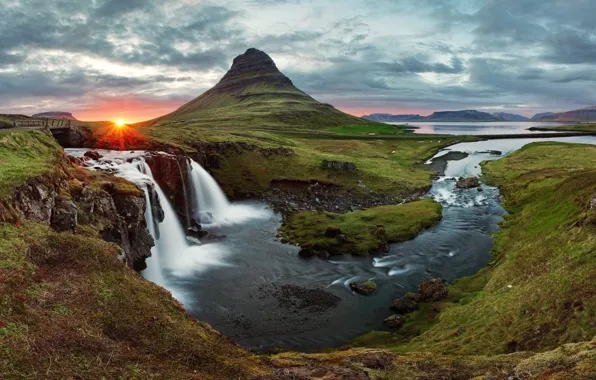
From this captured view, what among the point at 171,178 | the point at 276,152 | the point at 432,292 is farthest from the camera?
the point at 276,152

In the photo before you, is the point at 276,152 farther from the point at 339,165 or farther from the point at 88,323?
the point at 88,323

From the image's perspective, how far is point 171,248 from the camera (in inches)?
2044

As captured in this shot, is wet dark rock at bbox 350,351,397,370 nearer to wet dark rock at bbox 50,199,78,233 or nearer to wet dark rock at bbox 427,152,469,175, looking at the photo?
wet dark rock at bbox 50,199,78,233

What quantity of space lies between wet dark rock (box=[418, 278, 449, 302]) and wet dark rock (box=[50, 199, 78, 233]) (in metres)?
32.3

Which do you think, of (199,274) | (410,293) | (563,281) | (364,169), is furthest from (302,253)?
(364,169)

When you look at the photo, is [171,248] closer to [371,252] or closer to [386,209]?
[371,252]

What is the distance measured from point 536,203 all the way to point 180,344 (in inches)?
2402

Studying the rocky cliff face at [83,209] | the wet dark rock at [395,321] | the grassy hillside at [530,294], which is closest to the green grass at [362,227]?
the grassy hillside at [530,294]

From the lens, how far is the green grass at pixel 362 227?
176 feet

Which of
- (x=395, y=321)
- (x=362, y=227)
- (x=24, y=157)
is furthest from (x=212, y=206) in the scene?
(x=395, y=321)

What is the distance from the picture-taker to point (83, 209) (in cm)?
3641

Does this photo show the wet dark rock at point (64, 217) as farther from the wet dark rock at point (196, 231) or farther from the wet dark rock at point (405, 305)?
the wet dark rock at point (405, 305)

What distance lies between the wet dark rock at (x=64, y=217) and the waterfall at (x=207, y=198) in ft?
115

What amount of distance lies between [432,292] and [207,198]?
161ft
